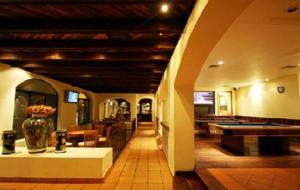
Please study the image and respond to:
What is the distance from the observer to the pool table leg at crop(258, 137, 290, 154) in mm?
5492

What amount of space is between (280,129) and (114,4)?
5.35m

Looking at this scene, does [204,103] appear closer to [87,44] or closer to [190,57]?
[190,57]

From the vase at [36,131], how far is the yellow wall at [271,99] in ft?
28.6

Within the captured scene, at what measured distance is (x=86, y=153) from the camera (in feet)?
12.6

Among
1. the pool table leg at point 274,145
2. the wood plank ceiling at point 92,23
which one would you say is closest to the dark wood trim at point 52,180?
the wood plank ceiling at point 92,23

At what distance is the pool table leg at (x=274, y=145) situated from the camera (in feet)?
18.0

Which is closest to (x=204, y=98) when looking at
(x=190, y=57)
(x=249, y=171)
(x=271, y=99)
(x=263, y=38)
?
(x=271, y=99)

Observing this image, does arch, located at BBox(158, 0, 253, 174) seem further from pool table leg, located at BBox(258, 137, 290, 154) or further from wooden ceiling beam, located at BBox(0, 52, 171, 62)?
pool table leg, located at BBox(258, 137, 290, 154)

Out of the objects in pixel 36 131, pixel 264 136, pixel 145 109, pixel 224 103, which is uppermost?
pixel 224 103

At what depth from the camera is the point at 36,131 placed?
361 centimetres

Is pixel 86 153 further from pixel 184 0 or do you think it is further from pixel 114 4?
pixel 184 0

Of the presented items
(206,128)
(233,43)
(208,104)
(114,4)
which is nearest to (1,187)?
(114,4)

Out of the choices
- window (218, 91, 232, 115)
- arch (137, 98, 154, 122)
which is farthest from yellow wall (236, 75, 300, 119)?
arch (137, 98, 154, 122)

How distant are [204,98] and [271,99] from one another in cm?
413
